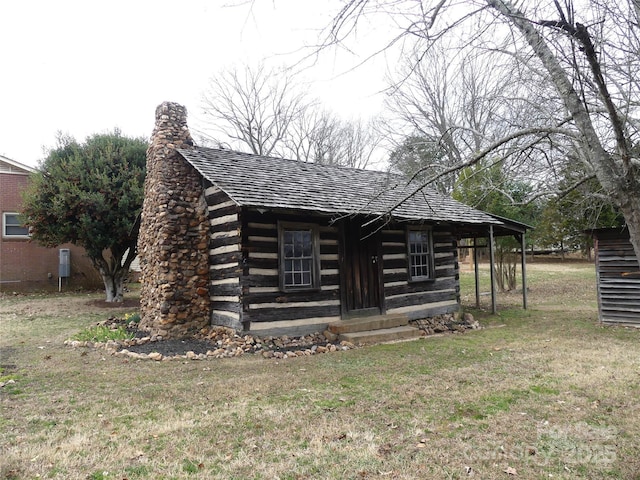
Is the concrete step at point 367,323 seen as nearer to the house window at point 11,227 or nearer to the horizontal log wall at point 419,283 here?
the horizontal log wall at point 419,283

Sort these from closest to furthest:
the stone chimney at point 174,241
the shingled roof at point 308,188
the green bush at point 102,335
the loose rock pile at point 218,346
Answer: the loose rock pile at point 218,346 < the shingled roof at point 308,188 < the green bush at point 102,335 < the stone chimney at point 174,241

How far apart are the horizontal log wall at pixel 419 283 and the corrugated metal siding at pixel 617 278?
3618mm

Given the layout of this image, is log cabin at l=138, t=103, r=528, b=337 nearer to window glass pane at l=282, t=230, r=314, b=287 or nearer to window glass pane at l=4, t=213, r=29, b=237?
window glass pane at l=282, t=230, r=314, b=287

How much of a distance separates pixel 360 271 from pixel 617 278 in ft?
20.3

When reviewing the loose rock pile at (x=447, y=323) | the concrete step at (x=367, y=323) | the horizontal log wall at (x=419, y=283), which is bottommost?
the loose rock pile at (x=447, y=323)

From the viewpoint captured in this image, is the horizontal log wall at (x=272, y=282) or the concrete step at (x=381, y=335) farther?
the concrete step at (x=381, y=335)

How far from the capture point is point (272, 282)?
952 centimetres

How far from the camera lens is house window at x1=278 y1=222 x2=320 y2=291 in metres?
9.87

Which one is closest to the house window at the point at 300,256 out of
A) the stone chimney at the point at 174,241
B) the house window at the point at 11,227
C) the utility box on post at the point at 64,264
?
the stone chimney at the point at 174,241

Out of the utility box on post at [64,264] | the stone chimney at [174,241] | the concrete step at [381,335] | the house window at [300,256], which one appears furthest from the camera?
the utility box on post at [64,264]

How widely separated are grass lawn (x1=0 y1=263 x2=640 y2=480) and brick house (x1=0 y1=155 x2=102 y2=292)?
1353cm

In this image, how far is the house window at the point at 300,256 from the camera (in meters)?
9.87

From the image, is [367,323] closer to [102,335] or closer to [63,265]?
[102,335]

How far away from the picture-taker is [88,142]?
56.7 ft
